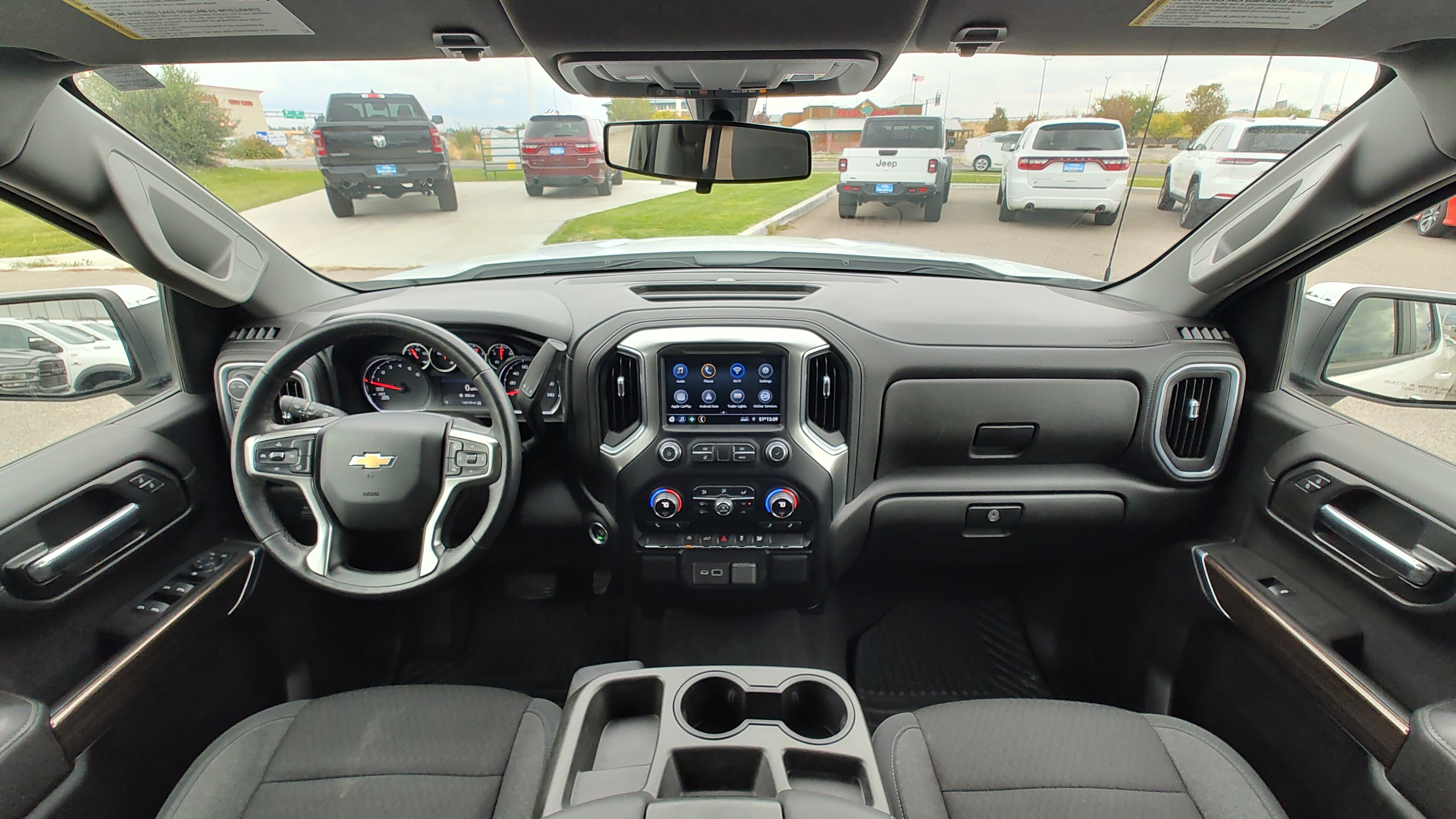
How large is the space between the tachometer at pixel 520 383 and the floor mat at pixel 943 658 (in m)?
1.61

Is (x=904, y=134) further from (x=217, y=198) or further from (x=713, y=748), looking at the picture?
(x=713, y=748)

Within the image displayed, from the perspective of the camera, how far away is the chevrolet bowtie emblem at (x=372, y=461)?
6.04 ft

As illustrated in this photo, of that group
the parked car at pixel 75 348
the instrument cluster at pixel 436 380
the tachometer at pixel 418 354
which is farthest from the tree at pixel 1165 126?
the parked car at pixel 75 348

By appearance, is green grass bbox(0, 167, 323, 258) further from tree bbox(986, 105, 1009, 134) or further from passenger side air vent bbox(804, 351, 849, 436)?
tree bbox(986, 105, 1009, 134)

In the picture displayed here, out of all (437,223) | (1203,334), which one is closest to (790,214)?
(437,223)

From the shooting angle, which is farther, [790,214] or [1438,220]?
[790,214]

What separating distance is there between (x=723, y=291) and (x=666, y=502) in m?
0.73

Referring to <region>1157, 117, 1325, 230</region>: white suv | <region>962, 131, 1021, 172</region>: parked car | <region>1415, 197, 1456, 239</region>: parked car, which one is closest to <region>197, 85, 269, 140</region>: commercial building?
<region>962, 131, 1021, 172</region>: parked car

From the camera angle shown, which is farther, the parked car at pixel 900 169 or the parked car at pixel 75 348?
the parked car at pixel 900 169

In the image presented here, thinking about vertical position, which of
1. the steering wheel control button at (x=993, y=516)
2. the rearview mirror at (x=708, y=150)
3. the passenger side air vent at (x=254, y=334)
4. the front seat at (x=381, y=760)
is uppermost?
the rearview mirror at (x=708, y=150)

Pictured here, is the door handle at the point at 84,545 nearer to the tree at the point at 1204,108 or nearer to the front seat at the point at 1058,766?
the front seat at the point at 1058,766

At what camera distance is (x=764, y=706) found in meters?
1.73

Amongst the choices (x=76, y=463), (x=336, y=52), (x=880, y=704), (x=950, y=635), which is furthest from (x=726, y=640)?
(x=336, y=52)

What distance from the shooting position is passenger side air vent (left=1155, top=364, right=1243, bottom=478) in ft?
7.59
